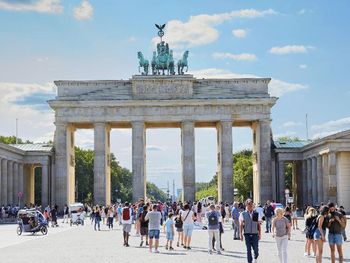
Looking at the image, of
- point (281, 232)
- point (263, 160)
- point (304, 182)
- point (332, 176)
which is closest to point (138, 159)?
point (263, 160)

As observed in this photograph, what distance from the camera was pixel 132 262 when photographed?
2834 centimetres

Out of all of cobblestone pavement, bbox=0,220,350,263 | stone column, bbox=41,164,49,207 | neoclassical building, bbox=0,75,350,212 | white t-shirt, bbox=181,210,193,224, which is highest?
neoclassical building, bbox=0,75,350,212

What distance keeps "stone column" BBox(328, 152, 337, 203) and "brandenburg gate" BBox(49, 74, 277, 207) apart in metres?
15.8

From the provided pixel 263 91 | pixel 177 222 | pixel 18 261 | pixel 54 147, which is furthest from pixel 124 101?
pixel 18 261

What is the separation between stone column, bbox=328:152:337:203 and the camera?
76.9 metres

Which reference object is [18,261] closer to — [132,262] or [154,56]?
[132,262]

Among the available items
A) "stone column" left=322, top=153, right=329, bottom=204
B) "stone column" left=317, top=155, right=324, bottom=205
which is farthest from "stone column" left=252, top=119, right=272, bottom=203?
"stone column" left=322, top=153, right=329, bottom=204

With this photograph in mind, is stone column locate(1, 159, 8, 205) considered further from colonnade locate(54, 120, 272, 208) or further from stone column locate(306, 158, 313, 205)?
stone column locate(306, 158, 313, 205)

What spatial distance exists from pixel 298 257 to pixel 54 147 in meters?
68.4

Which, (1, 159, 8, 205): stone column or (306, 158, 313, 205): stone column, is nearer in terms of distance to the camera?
(1, 159, 8, 205): stone column

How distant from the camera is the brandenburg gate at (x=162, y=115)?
92.7 meters

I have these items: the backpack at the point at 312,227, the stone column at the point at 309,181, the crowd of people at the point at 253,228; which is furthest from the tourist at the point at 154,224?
the stone column at the point at 309,181

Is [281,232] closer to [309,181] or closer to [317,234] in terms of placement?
[317,234]

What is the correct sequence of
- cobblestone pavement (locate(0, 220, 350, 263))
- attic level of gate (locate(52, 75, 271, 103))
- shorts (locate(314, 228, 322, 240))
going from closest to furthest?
1. shorts (locate(314, 228, 322, 240))
2. cobblestone pavement (locate(0, 220, 350, 263))
3. attic level of gate (locate(52, 75, 271, 103))
